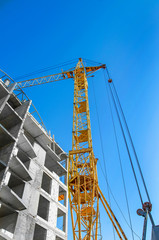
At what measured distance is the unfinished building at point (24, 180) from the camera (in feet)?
54.7

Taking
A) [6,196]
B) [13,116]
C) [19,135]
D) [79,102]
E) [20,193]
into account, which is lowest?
[6,196]

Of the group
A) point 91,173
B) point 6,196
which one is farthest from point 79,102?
point 6,196

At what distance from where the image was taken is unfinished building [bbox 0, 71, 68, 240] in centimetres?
1669

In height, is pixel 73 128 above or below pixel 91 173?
above

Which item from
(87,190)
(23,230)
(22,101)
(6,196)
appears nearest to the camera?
(6,196)

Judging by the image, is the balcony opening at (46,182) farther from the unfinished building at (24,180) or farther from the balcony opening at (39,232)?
the balcony opening at (39,232)

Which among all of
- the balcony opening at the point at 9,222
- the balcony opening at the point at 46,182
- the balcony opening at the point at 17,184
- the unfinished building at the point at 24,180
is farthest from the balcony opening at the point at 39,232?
the balcony opening at the point at 46,182

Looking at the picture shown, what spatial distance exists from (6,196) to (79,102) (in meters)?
17.5

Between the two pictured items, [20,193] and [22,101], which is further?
[22,101]

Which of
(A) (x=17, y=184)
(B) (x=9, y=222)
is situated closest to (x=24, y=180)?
(A) (x=17, y=184)

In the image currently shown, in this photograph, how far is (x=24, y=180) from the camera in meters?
20.0

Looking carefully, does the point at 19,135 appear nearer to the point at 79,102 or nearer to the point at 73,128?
the point at 73,128

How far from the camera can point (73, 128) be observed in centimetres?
2706

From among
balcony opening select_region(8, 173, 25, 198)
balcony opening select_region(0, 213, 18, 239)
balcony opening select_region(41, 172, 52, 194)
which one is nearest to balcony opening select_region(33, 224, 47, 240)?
balcony opening select_region(0, 213, 18, 239)
